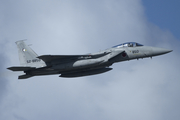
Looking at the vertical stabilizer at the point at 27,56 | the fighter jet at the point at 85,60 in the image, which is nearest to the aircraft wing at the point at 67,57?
the fighter jet at the point at 85,60

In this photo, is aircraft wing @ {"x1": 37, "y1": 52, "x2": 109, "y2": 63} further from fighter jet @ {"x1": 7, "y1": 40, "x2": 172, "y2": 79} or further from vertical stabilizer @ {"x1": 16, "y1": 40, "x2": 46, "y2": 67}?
vertical stabilizer @ {"x1": 16, "y1": 40, "x2": 46, "y2": 67}

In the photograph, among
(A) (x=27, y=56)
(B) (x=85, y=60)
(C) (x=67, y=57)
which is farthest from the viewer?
(A) (x=27, y=56)

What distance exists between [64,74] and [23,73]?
150 inches

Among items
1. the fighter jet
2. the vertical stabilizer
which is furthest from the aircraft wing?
the vertical stabilizer

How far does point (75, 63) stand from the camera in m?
26.5

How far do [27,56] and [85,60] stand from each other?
19.4 feet

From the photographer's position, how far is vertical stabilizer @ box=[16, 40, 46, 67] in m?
28.0

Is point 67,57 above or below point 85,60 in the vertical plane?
above

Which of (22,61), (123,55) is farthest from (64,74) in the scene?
(123,55)

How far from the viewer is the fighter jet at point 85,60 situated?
26406mm

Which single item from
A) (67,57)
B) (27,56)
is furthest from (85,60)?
(27,56)

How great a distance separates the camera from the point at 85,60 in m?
26.4

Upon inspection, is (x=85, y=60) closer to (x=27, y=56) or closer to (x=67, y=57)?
(x=67, y=57)

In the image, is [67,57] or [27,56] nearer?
[67,57]
